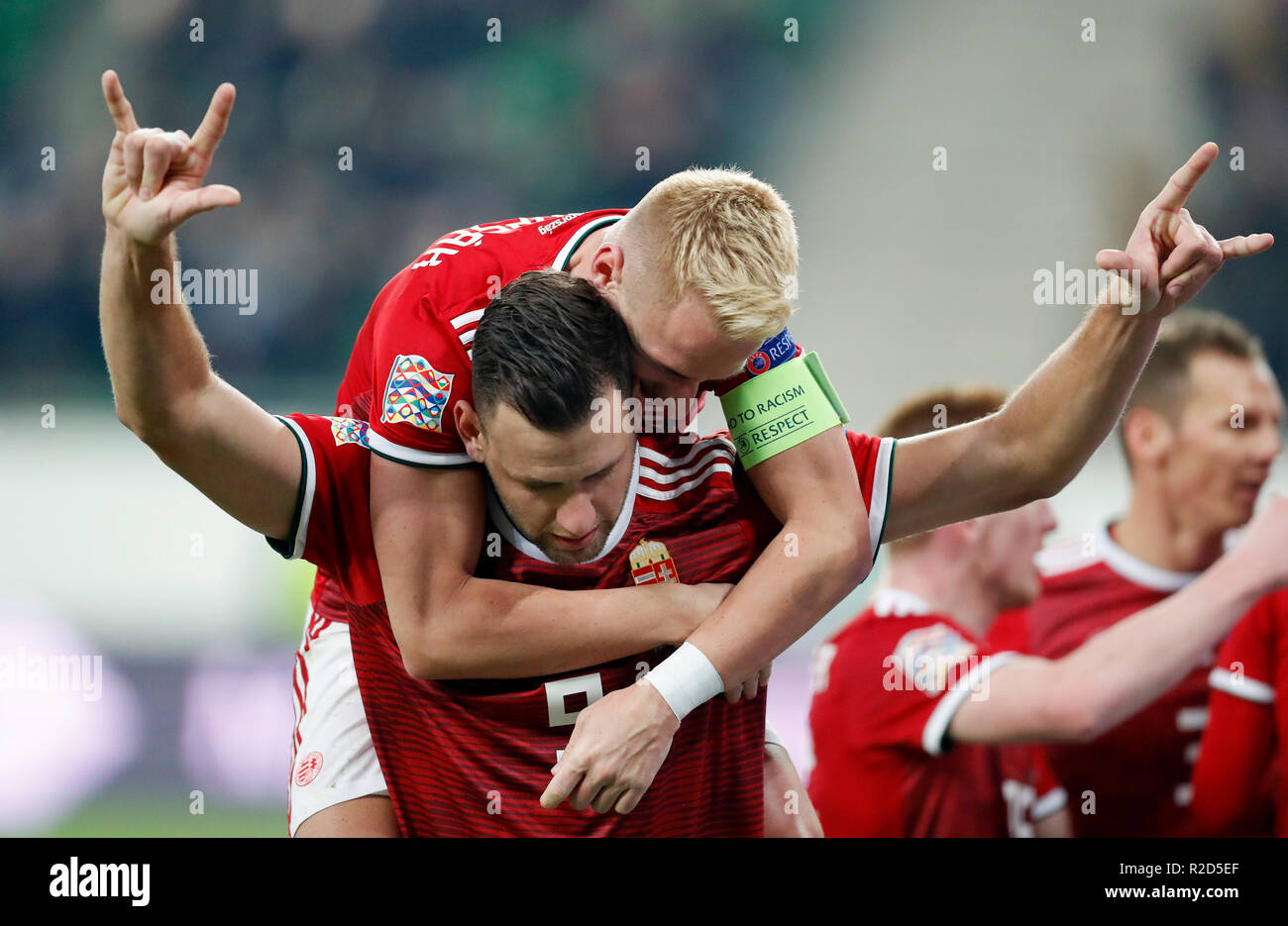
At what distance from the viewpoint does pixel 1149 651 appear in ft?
14.3

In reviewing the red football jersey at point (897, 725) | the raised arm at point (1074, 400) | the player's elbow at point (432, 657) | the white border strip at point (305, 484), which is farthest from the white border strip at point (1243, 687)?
the white border strip at point (305, 484)

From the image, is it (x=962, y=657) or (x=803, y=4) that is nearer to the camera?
(x=962, y=657)

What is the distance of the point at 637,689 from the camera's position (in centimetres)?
255

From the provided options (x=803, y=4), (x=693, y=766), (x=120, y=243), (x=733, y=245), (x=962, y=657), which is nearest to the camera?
(x=120, y=243)

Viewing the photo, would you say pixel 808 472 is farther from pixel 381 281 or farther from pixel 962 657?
pixel 381 281

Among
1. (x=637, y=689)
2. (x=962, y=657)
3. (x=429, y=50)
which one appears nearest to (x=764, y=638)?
(x=637, y=689)

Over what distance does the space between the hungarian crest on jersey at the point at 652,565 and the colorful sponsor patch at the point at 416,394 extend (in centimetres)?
51

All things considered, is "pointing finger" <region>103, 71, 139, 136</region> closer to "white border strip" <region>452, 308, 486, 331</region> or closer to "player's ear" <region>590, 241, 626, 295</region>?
"white border strip" <region>452, 308, 486, 331</region>

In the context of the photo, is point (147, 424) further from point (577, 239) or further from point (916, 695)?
point (916, 695)

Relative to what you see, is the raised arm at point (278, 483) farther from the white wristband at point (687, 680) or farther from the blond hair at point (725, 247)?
the blond hair at point (725, 247)

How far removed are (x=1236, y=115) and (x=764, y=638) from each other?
628 centimetres

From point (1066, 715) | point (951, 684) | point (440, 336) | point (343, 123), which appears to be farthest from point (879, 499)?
point (343, 123)

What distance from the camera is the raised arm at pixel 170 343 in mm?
2227

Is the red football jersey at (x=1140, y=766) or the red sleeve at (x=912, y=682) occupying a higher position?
the red sleeve at (x=912, y=682)
